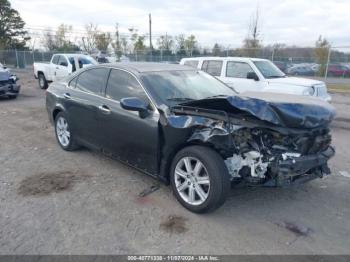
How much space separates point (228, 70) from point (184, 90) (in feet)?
18.7

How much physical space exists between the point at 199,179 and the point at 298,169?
→ 105cm

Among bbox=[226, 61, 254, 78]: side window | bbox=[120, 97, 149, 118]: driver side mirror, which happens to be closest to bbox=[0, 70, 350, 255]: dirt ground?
bbox=[120, 97, 149, 118]: driver side mirror

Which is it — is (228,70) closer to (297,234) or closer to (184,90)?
(184,90)

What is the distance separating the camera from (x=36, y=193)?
406 centimetres

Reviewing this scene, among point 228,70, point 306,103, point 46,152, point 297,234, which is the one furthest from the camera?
point 228,70

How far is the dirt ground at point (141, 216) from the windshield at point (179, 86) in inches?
47.9

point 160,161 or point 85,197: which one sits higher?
point 160,161

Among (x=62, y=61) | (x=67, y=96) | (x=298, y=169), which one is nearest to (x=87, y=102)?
(x=67, y=96)

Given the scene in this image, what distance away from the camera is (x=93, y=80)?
5004 mm

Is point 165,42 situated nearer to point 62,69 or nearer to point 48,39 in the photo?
point 48,39

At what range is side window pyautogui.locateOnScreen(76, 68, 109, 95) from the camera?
4797mm

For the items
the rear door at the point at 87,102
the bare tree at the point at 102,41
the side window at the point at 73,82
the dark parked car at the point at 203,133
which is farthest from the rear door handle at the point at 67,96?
the bare tree at the point at 102,41

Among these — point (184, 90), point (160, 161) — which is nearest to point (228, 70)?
point (184, 90)

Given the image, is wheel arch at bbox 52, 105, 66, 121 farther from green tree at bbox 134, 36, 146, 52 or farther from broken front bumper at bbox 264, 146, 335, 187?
green tree at bbox 134, 36, 146, 52
